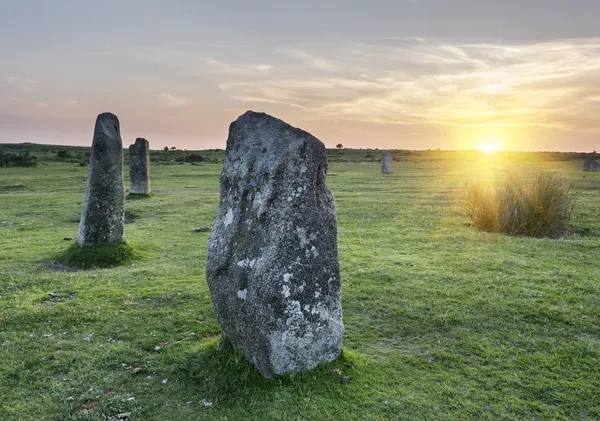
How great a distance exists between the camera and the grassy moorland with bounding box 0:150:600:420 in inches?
242

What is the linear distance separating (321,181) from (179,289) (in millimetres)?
5399

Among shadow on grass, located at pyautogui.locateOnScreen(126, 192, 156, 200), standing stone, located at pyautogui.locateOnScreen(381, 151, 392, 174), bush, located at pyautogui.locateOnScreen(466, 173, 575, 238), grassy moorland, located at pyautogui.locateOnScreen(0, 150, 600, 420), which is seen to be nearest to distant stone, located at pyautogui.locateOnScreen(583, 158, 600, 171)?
standing stone, located at pyautogui.locateOnScreen(381, 151, 392, 174)

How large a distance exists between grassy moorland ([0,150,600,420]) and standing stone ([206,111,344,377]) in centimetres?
37

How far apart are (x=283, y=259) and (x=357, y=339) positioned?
2.56m

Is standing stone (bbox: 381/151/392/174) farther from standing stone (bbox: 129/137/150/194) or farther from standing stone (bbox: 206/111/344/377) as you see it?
standing stone (bbox: 206/111/344/377)

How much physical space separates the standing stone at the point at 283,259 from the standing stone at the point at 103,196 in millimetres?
8123

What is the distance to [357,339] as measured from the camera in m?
7.93

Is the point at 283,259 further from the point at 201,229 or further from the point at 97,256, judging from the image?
the point at 201,229

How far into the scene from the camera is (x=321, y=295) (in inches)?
255

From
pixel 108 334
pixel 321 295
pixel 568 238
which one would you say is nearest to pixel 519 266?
pixel 568 238

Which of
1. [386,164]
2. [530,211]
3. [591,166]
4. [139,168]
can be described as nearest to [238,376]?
[530,211]

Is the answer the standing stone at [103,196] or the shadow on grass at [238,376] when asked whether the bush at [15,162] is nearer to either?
the standing stone at [103,196]

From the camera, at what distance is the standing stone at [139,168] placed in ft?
94.2

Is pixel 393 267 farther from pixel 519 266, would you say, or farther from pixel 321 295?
pixel 321 295
